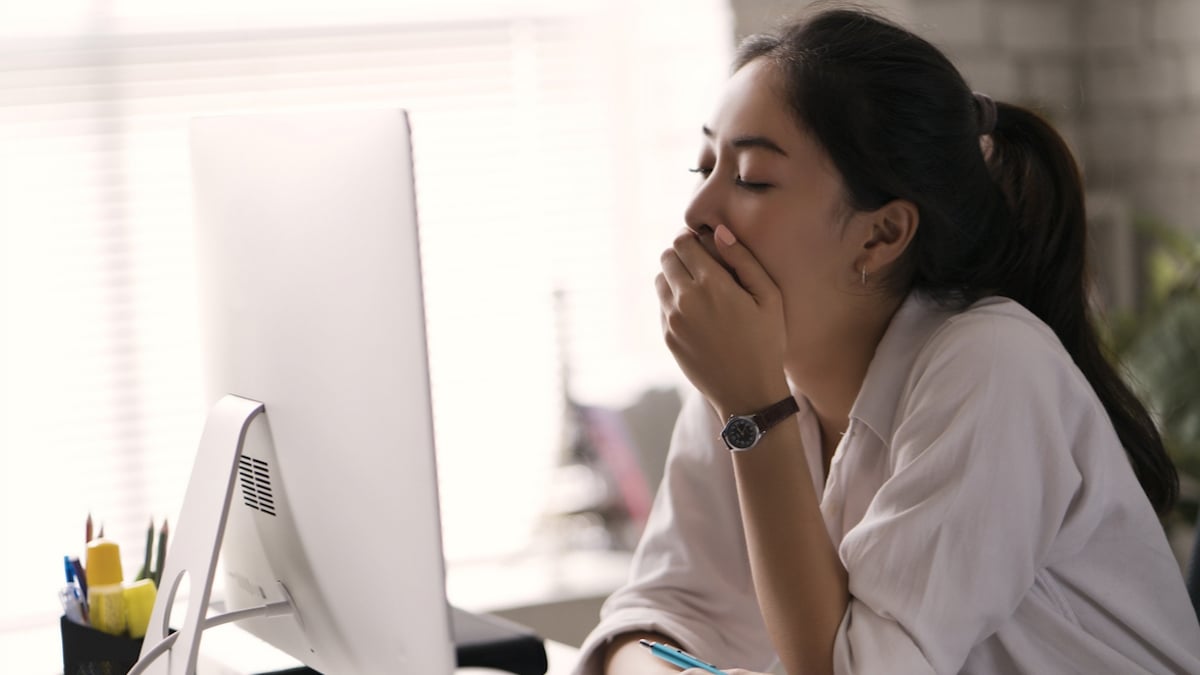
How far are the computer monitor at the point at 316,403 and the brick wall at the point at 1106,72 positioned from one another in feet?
6.33

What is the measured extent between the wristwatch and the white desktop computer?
0.82ft

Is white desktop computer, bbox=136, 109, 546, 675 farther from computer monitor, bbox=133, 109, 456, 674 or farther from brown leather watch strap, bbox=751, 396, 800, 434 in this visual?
brown leather watch strap, bbox=751, 396, 800, 434

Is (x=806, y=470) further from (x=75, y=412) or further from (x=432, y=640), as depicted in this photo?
(x=75, y=412)

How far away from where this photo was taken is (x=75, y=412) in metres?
2.37

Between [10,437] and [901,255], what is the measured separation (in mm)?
1774

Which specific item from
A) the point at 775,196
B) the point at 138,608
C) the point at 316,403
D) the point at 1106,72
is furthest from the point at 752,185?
the point at 1106,72

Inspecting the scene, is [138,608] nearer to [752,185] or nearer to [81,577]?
[81,577]

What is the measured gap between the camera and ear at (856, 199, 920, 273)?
47.0 inches

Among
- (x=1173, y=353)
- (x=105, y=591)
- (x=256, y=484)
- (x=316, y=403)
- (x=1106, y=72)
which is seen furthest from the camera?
(x=1106, y=72)

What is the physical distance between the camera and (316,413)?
874 millimetres

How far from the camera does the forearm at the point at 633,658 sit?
3.71 ft

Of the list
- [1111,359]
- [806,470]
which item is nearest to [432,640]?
[806,470]

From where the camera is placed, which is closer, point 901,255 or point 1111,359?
point 901,255

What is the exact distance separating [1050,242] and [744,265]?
0.33m
